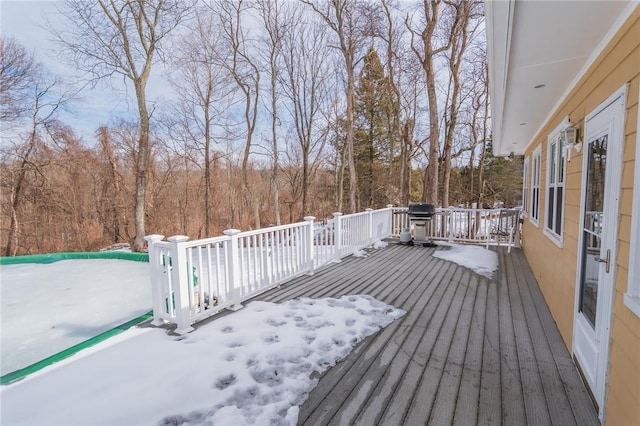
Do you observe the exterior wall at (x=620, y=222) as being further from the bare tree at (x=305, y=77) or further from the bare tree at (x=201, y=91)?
the bare tree at (x=201, y=91)

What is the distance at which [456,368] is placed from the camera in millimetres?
2281

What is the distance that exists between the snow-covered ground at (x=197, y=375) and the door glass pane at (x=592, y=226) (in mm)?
1635

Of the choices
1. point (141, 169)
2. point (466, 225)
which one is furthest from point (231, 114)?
point (466, 225)

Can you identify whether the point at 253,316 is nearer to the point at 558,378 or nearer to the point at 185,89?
the point at 558,378

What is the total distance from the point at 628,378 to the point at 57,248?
55.0ft

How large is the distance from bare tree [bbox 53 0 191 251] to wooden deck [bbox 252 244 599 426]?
9785 mm

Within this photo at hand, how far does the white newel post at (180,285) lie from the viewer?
2.94 m

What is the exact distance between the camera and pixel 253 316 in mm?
3236

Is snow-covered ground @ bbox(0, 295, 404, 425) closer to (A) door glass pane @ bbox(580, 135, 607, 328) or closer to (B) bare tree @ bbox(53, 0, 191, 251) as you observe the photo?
(A) door glass pane @ bbox(580, 135, 607, 328)

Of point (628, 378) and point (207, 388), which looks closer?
point (628, 378)

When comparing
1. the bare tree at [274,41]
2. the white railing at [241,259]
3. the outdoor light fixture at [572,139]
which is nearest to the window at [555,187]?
the outdoor light fixture at [572,139]

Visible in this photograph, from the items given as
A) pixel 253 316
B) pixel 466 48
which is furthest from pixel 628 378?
pixel 466 48

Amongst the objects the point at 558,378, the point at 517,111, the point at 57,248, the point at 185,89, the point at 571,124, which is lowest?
the point at 57,248

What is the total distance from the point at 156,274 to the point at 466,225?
25.2 ft
